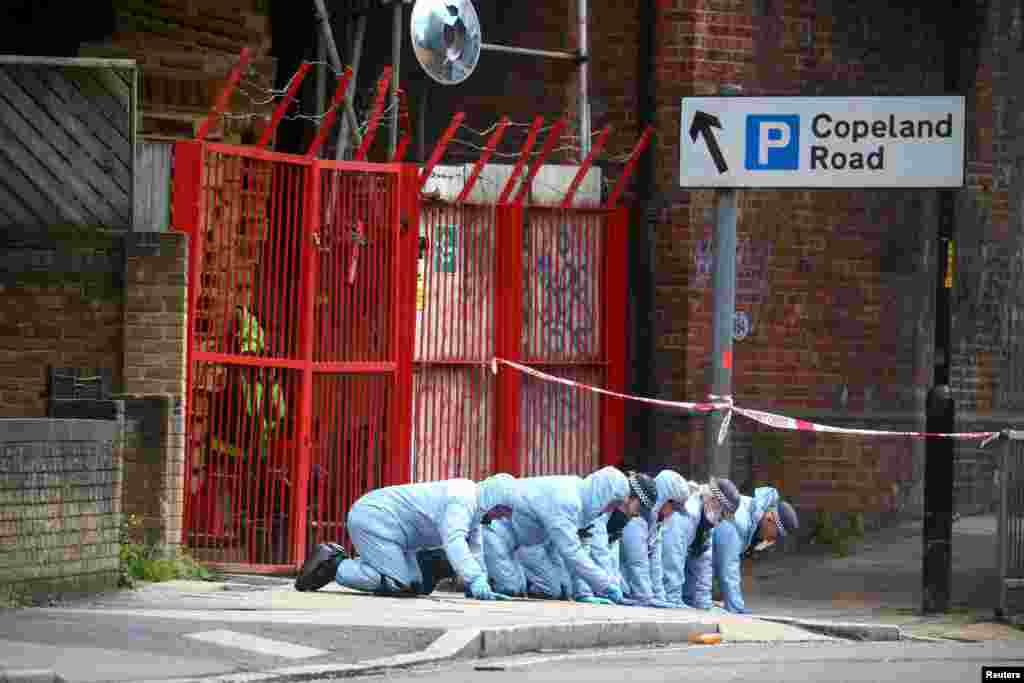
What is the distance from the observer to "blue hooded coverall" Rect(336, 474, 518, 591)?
1481 cm

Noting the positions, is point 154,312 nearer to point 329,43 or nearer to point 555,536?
point 555,536

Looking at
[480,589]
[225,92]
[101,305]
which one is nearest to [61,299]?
[101,305]

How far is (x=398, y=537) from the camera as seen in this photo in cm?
1489

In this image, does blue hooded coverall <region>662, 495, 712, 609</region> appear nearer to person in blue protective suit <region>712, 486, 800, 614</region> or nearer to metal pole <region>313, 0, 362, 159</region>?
person in blue protective suit <region>712, 486, 800, 614</region>

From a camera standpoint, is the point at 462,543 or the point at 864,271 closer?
the point at 462,543

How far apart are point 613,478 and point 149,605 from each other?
3449 millimetres

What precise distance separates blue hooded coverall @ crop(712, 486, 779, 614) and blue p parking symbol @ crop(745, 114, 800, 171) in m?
2.44

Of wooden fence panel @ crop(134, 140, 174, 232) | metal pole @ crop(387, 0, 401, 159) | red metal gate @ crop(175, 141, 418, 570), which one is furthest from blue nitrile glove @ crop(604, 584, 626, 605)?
metal pole @ crop(387, 0, 401, 159)

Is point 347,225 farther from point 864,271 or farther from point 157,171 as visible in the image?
point 864,271

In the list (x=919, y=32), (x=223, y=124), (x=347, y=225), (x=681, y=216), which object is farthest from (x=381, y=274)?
(x=919, y=32)

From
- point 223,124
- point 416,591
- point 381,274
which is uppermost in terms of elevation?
point 223,124

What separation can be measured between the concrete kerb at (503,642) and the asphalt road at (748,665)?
0.15m

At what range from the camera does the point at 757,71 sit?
19.5 meters

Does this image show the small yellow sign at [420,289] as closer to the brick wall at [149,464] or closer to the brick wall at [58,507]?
the brick wall at [149,464]
